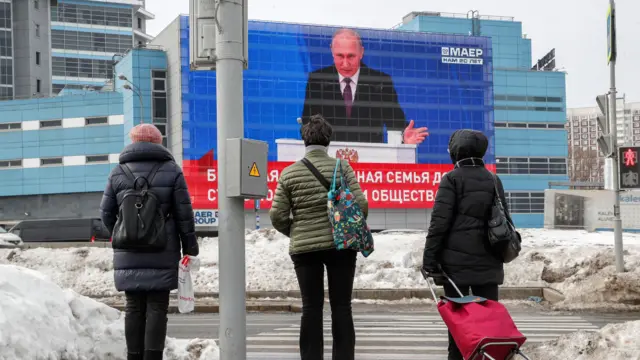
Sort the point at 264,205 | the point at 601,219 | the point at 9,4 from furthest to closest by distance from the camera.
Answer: the point at 9,4 < the point at 264,205 < the point at 601,219

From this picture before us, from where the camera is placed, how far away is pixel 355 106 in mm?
A: 71750

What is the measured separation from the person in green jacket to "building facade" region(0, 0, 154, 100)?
8857cm

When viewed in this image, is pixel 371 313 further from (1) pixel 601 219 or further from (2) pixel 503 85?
(2) pixel 503 85

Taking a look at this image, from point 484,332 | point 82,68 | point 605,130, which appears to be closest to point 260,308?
point 605,130

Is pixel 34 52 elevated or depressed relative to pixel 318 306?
elevated

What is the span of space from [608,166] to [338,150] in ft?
175

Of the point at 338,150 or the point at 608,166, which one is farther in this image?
the point at 338,150

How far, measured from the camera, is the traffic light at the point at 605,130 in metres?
17.6

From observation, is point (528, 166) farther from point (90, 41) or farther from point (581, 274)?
point (581, 274)

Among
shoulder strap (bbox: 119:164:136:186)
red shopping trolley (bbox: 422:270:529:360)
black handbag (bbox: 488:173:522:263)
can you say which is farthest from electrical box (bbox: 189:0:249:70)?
red shopping trolley (bbox: 422:270:529:360)

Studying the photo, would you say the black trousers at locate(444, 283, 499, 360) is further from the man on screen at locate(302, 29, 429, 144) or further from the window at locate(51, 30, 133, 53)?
the window at locate(51, 30, 133, 53)

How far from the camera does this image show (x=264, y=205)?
6981 centimetres

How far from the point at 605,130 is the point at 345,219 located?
1365 centimetres

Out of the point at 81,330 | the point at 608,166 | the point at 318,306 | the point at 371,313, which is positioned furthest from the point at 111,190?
the point at 608,166
